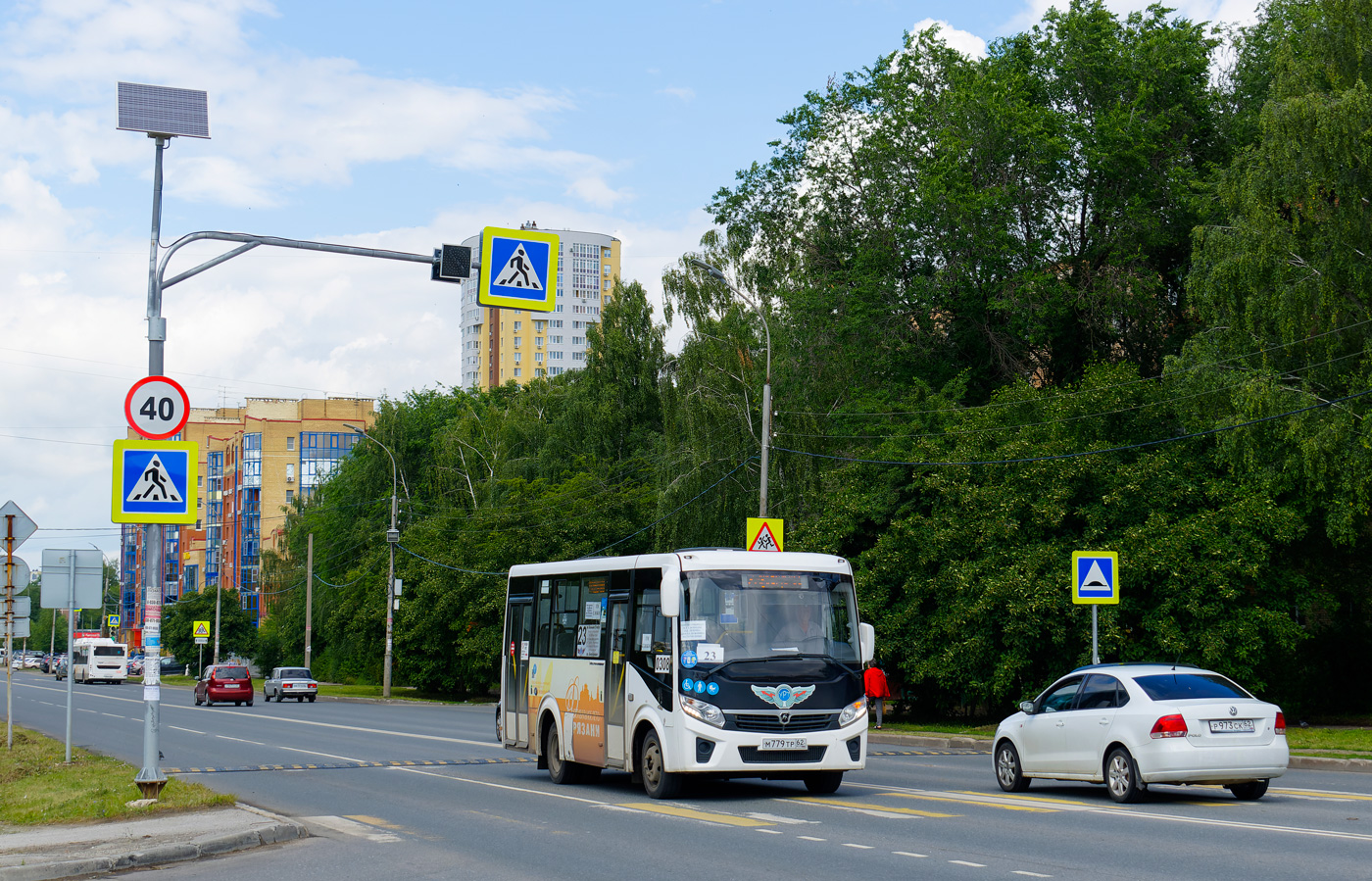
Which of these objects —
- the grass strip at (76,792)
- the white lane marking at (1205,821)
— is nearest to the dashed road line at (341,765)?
the grass strip at (76,792)

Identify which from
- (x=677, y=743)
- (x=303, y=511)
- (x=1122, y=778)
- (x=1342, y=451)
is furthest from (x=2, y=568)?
(x=303, y=511)

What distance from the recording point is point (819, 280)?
44.7 m

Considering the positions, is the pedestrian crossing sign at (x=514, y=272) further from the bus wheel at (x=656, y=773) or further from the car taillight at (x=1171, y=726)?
the car taillight at (x=1171, y=726)

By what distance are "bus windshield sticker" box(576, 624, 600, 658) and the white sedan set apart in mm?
5386

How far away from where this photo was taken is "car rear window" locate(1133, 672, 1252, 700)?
1418 cm

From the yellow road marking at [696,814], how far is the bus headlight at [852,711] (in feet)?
6.78

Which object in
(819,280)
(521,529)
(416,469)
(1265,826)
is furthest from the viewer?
(416,469)

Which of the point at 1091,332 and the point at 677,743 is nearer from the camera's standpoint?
the point at 677,743

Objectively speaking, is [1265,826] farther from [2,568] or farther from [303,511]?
[303,511]

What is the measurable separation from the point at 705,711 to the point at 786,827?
239 centimetres

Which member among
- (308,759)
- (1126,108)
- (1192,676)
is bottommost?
(308,759)

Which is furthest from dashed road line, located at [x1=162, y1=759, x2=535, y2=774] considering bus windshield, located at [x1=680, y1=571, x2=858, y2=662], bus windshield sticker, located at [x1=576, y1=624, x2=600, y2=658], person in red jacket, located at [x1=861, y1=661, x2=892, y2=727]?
person in red jacket, located at [x1=861, y1=661, x2=892, y2=727]

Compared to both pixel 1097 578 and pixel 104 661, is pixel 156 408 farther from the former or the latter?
pixel 104 661

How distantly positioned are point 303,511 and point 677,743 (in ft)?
252
